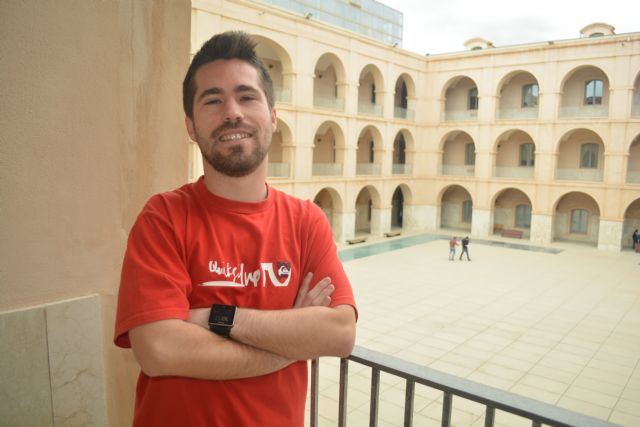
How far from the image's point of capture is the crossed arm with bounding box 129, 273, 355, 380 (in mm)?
2053

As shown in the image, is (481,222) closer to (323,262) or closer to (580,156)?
(580,156)

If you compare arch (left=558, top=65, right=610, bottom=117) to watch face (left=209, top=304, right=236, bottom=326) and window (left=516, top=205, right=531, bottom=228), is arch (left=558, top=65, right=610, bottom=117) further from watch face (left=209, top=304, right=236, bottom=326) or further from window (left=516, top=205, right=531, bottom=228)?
watch face (left=209, top=304, right=236, bottom=326)

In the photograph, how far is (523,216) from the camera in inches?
1278

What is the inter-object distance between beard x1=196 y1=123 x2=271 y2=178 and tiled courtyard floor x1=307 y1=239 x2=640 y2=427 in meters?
6.70

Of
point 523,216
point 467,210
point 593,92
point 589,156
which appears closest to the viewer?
point 593,92

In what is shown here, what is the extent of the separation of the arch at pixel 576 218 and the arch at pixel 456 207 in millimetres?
5868

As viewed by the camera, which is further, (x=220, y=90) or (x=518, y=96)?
(x=518, y=96)

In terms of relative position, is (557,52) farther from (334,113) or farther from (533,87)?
(334,113)

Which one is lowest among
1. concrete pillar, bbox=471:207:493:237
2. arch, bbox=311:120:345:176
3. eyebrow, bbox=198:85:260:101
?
concrete pillar, bbox=471:207:493:237

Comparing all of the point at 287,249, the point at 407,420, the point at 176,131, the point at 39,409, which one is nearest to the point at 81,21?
the point at 176,131

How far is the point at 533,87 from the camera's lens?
3081 centimetres

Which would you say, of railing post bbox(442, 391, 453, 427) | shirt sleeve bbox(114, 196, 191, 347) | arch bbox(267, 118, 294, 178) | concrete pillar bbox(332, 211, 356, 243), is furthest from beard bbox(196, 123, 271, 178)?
concrete pillar bbox(332, 211, 356, 243)

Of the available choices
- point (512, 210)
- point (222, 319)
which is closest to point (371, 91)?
point (512, 210)

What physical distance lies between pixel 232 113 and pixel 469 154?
111ft
